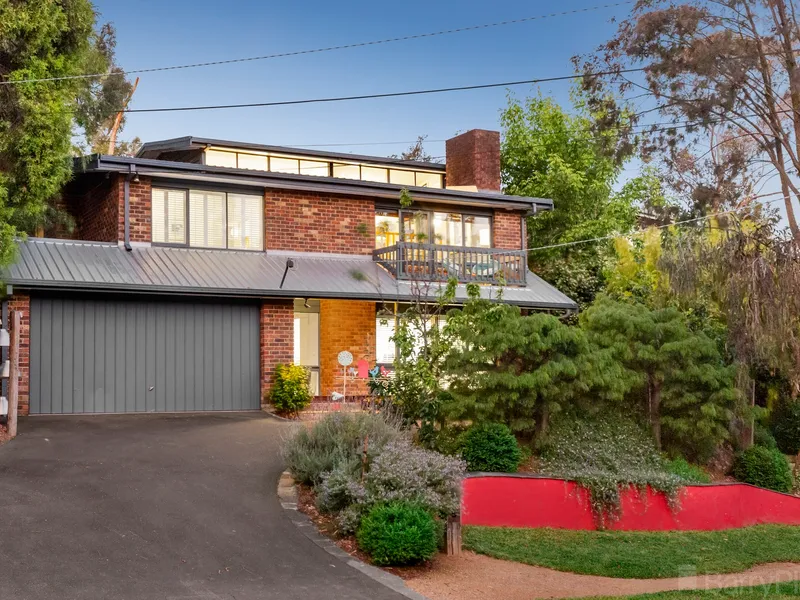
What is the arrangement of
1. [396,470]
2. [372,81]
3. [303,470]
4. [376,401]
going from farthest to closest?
[372,81] → [376,401] → [303,470] → [396,470]

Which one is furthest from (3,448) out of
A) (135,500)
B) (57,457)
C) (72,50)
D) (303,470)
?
(72,50)

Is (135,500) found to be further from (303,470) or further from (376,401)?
(376,401)

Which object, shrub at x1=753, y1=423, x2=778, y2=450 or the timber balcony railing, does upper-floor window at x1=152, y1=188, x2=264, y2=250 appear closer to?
the timber balcony railing

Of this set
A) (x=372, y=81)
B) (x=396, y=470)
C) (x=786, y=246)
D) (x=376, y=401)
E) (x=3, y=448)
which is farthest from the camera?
(x=372, y=81)

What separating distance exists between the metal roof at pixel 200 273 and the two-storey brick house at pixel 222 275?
0.14ft

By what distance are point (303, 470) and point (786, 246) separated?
10710mm

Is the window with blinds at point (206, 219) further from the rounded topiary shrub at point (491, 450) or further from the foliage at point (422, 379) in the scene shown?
the rounded topiary shrub at point (491, 450)

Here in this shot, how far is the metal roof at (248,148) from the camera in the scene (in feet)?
83.1

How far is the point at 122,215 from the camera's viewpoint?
19.5m

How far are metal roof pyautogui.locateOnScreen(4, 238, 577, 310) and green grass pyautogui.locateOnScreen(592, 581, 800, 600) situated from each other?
7.97 meters

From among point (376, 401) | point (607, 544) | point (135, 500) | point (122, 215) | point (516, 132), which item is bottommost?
point (607, 544)

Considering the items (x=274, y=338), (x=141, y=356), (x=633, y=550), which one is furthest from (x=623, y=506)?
(x=141, y=356)

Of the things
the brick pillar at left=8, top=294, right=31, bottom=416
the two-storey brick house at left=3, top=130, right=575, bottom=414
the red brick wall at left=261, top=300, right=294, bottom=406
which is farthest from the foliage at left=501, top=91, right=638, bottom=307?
the brick pillar at left=8, top=294, right=31, bottom=416

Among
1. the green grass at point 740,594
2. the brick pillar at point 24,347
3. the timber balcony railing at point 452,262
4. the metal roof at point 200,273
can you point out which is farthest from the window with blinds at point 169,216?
the green grass at point 740,594
